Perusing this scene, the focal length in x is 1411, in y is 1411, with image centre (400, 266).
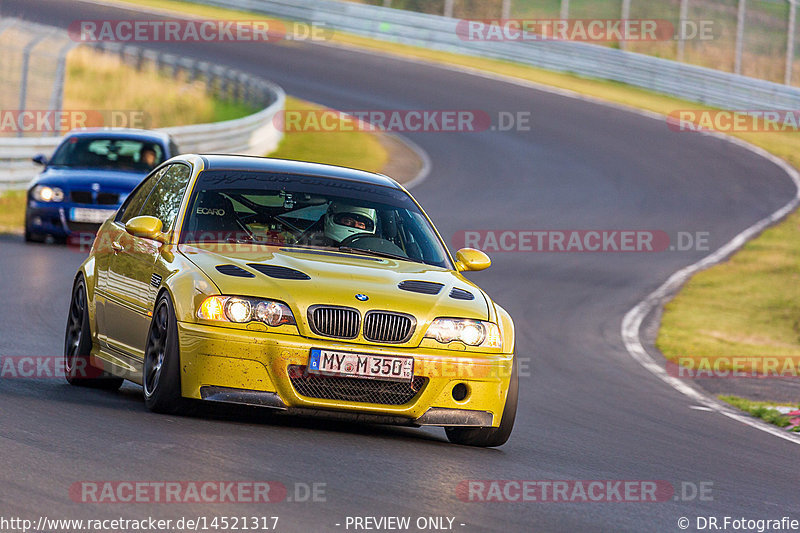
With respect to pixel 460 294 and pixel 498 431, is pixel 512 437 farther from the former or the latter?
pixel 460 294

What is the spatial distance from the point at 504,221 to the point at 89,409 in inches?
691

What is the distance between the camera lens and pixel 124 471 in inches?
232

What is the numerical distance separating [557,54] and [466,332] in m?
39.3

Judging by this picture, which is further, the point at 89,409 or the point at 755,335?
the point at 755,335

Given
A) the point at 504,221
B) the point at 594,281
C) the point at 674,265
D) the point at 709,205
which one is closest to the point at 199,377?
the point at 594,281

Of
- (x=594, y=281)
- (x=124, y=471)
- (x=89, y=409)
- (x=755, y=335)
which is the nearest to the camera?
(x=124, y=471)

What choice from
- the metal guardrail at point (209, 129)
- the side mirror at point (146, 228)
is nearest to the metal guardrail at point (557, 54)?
the metal guardrail at point (209, 129)

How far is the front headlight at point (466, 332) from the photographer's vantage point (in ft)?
24.0

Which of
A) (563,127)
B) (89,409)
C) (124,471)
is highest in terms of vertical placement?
(124,471)

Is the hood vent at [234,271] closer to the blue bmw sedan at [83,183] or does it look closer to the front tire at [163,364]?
the front tire at [163,364]

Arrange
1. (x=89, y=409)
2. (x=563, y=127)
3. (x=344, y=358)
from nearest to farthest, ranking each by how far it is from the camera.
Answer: (x=344, y=358) < (x=89, y=409) < (x=563, y=127)

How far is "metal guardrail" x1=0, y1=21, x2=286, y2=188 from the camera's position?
22359 mm

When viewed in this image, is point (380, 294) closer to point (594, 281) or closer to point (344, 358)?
point (344, 358)

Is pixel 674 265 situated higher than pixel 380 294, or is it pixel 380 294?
pixel 380 294
